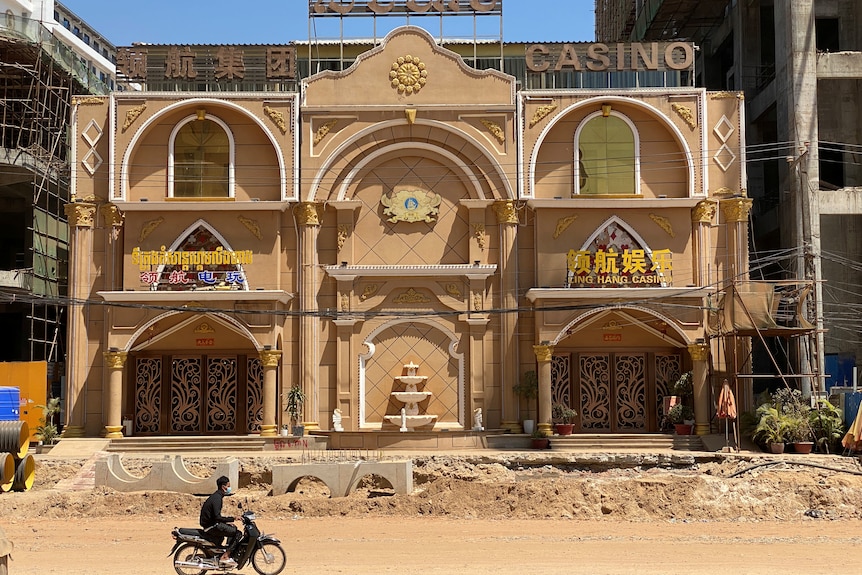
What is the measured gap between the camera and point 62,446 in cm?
3344

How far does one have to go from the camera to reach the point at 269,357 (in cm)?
3447

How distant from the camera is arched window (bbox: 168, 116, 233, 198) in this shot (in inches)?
1426

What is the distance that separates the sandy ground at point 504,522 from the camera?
18.4m

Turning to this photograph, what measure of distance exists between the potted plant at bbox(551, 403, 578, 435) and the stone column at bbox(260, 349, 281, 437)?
884 centimetres

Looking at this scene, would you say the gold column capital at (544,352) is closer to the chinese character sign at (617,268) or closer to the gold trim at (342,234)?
the chinese character sign at (617,268)

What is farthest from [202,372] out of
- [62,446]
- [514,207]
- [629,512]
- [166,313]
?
[629,512]

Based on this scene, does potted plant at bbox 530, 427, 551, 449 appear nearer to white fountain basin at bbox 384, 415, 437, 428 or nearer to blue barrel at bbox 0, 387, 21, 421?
white fountain basin at bbox 384, 415, 437, 428

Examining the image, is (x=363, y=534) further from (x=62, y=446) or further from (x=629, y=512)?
(x=62, y=446)

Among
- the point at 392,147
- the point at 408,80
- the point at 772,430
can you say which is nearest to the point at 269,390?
the point at 392,147

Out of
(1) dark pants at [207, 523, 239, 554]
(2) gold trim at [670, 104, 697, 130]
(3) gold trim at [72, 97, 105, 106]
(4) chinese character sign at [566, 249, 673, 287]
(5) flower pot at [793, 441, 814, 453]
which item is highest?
(3) gold trim at [72, 97, 105, 106]

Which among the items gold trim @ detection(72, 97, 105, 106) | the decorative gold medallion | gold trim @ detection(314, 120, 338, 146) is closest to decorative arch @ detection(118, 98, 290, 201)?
gold trim @ detection(314, 120, 338, 146)

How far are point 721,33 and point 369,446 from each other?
86.6ft

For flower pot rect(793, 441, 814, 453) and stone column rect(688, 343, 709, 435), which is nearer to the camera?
flower pot rect(793, 441, 814, 453)

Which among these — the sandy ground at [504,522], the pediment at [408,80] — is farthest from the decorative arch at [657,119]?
the sandy ground at [504,522]
